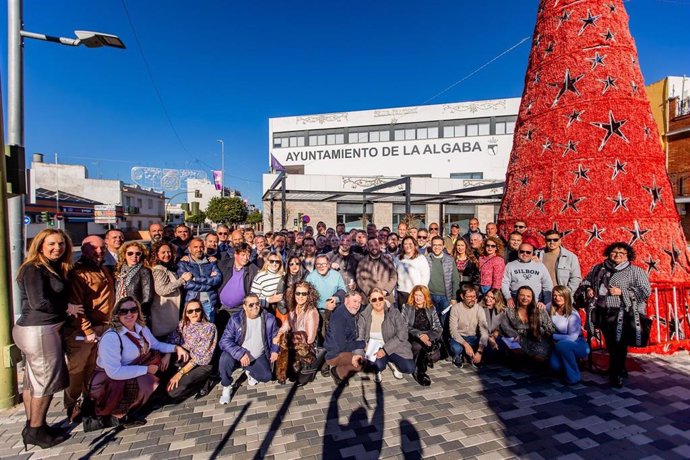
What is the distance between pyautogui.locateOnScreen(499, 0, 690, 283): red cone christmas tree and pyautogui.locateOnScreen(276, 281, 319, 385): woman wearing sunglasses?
3967mm

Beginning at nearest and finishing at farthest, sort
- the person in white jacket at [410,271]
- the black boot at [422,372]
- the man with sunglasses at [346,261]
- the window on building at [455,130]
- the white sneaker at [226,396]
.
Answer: the white sneaker at [226,396]
the black boot at [422,372]
the person in white jacket at [410,271]
the man with sunglasses at [346,261]
the window on building at [455,130]

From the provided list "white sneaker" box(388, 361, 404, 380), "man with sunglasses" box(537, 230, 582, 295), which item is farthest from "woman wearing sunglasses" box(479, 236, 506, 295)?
"white sneaker" box(388, 361, 404, 380)

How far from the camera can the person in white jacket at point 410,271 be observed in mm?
5109

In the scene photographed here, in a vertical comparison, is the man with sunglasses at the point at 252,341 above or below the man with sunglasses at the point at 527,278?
below

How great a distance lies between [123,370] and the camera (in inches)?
124

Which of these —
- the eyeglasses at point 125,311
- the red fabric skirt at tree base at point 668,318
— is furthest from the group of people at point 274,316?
the red fabric skirt at tree base at point 668,318

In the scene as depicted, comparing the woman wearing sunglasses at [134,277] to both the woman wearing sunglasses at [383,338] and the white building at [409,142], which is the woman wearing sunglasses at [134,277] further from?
the white building at [409,142]

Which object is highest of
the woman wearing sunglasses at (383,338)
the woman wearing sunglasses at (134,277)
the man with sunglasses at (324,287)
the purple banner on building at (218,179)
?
the purple banner on building at (218,179)

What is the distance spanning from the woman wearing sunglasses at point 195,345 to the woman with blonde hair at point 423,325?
2.59 m

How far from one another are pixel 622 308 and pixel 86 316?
6.08 meters

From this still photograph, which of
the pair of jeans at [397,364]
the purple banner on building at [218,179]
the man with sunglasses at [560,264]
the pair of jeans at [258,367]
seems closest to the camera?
the pair of jeans at [258,367]

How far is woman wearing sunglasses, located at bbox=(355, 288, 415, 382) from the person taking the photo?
4137 mm

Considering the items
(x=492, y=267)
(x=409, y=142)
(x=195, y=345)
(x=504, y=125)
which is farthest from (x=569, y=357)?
(x=504, y=125)

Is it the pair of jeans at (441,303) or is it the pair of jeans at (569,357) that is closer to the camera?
the pair of jeans at (569,357)
